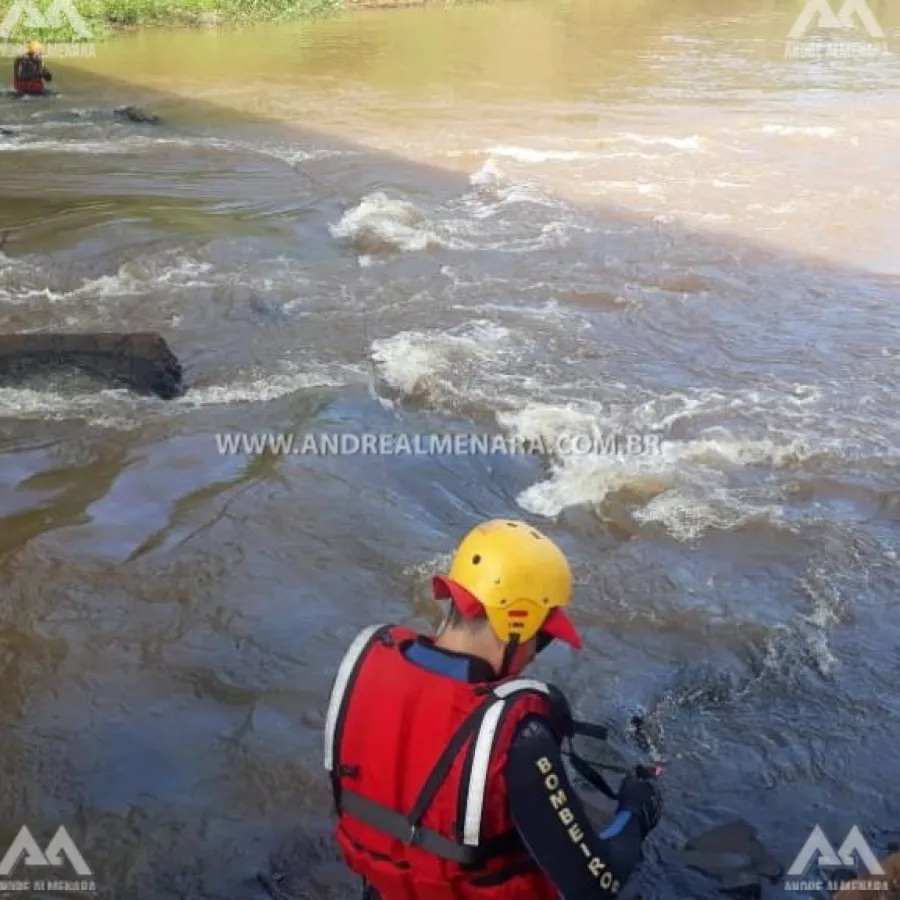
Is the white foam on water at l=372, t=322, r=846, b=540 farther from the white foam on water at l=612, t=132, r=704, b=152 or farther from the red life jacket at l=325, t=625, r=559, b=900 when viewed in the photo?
the white foam on water at l=612, t=132, r=704, b=152

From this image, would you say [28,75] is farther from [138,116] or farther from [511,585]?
[511,585]

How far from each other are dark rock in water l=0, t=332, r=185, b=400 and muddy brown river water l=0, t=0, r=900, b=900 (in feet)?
0.56

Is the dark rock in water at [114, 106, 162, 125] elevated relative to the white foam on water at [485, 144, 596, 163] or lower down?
elevated

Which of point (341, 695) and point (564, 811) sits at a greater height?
point (341, 695)

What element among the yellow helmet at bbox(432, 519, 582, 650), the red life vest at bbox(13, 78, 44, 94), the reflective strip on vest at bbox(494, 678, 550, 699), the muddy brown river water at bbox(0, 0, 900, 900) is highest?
the red life vest at bbox(13, 78, 44, 94)

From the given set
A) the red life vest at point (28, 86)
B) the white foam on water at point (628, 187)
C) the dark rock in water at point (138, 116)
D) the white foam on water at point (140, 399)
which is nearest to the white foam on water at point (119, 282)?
the white foam on water at point (140, 399)

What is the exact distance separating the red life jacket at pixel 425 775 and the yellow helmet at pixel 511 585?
0.47 feet

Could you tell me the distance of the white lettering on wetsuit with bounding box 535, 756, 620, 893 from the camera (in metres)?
2.29

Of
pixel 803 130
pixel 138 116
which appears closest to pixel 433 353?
pixel 803 130

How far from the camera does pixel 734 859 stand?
3561 millimetres

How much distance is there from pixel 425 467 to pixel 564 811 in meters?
4.17

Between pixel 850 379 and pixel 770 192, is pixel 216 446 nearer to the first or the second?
pixel 850 379

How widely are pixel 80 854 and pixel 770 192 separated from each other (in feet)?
38.4

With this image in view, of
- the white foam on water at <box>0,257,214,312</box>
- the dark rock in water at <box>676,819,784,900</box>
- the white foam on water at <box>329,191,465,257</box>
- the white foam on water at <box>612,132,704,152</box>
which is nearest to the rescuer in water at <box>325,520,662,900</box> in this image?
the dark rock in water at <box>676,819,784,900</box>
